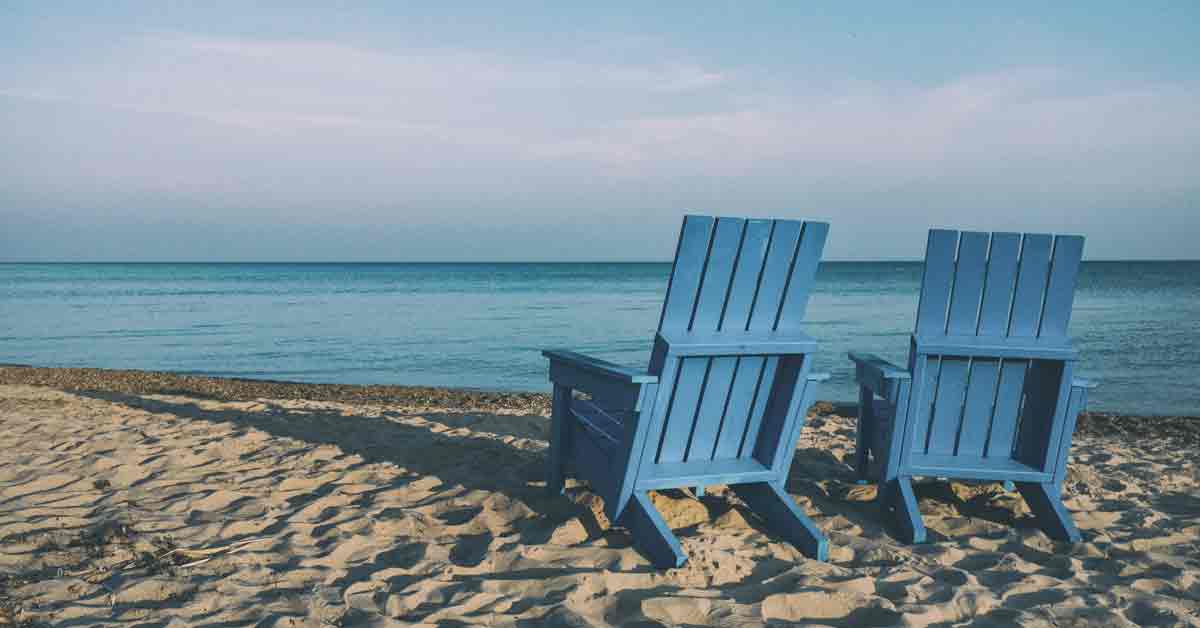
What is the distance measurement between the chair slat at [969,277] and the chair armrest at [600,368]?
4.46ft

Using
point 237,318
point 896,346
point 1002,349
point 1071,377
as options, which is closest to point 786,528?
point 1002,349

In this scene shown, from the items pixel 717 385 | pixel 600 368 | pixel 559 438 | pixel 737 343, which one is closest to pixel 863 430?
pixel 717 385

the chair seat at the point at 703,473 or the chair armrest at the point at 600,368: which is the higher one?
the chair armrest at the point at 600,368

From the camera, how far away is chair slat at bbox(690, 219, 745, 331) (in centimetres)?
278

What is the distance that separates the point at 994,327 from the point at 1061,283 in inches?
12.1

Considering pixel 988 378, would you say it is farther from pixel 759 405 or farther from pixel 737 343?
pixel 737 343

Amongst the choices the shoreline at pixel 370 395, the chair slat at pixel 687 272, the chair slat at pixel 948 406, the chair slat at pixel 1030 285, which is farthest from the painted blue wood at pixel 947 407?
the shoreline at pixel 370 395

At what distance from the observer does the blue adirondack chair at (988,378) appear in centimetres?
317

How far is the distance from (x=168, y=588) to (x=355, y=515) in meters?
0.89

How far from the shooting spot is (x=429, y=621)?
91.0 inches

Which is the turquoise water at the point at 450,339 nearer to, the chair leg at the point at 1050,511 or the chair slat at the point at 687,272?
the chair leg at the point at 1050,511

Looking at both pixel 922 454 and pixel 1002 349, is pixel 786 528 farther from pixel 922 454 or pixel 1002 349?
pixel 1002 349

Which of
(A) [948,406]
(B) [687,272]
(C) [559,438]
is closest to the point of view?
(B) [687,272]

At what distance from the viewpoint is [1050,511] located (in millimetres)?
3250
